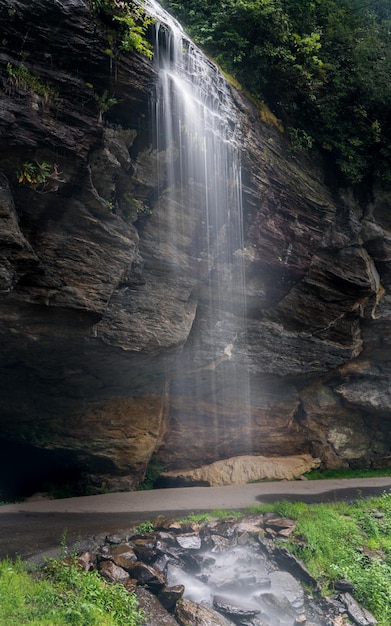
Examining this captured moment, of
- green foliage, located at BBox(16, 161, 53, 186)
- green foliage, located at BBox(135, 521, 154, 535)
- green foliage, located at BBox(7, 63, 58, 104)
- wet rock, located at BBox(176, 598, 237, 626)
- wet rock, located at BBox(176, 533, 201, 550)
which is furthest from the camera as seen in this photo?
green foliage, located at BBox(135, 521, 154, 535)

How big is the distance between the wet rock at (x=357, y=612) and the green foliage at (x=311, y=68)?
1004cm

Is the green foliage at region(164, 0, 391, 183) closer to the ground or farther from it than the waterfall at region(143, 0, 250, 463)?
A: farther from it

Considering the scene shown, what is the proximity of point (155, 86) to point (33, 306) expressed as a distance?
466 centimetres

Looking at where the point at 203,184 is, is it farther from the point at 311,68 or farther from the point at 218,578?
the point at 218,578

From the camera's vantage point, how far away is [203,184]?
994 cm

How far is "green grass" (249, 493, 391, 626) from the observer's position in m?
7.56

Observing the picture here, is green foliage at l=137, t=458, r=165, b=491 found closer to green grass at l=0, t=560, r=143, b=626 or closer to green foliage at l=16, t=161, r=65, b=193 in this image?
green grass at l=0, t=560, r=143, b=626

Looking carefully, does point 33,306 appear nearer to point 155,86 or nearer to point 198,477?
point 155,86

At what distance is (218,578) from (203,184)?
7504 mm

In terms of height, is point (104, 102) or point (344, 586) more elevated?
point (104, 102)

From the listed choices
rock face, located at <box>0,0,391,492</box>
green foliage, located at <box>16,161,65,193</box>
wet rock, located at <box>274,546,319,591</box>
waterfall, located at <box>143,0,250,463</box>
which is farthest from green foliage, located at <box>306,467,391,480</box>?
green foliage, located at <box>16,161,65,193</box>

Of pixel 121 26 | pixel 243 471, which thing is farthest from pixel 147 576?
pixel 121 26

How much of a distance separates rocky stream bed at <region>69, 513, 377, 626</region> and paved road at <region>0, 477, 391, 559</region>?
795 millimetres

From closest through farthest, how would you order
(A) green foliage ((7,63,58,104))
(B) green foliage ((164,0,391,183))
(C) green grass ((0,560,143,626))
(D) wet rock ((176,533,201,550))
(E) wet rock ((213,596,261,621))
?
1. (C) green grass ((0,560,143,626))
2. (E) wet rock ((213,596,261,621))
3. (A) green foliage ((7,63,58,104))
4. (D) wet rock ((176,533,201,550))
5. (B) green foliage ((164,0,391,183))
